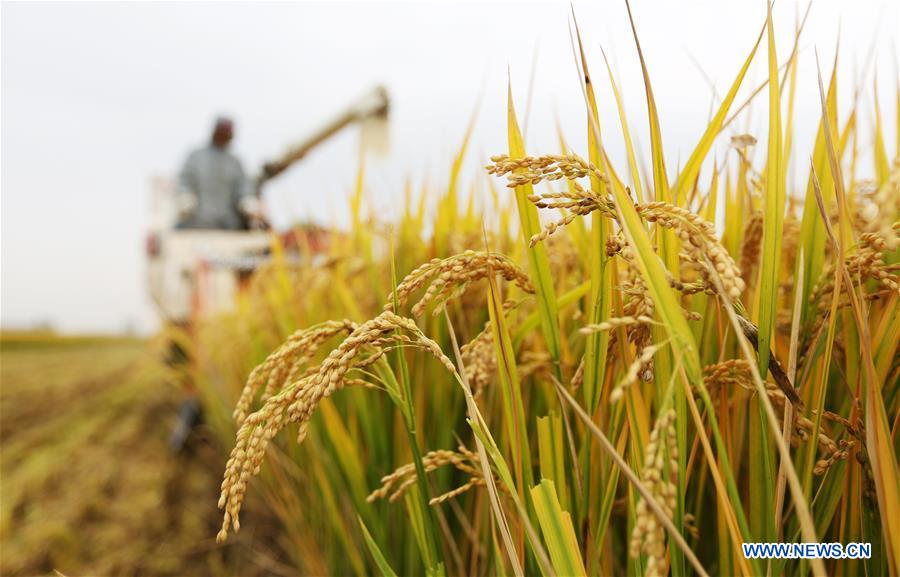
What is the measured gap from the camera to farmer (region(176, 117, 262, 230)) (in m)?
6.69

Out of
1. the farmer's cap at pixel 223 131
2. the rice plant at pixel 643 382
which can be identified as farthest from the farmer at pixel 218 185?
the rice plant at pixel 643 382

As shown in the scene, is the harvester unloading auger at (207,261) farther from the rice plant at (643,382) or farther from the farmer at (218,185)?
the rice plant at (643,382)

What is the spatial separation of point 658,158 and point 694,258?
0.56 feet

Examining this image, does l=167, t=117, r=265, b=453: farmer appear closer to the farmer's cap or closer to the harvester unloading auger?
the farmer's cap

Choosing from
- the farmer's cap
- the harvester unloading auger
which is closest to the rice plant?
the harvester unloading auger

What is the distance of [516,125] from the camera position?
717mm

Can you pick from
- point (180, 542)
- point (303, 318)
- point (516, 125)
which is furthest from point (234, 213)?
point (516, 125)

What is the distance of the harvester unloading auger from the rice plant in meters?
1.32

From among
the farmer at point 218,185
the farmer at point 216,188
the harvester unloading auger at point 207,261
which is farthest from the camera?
the farmer at point 218,185

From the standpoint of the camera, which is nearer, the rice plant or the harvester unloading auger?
the rice plant

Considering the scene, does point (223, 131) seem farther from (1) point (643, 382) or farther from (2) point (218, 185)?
(1) point (643, 382)

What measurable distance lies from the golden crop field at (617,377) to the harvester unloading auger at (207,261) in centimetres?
→ 112

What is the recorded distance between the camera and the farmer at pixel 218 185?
6.69 meters

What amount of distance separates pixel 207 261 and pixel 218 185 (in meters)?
3.25
